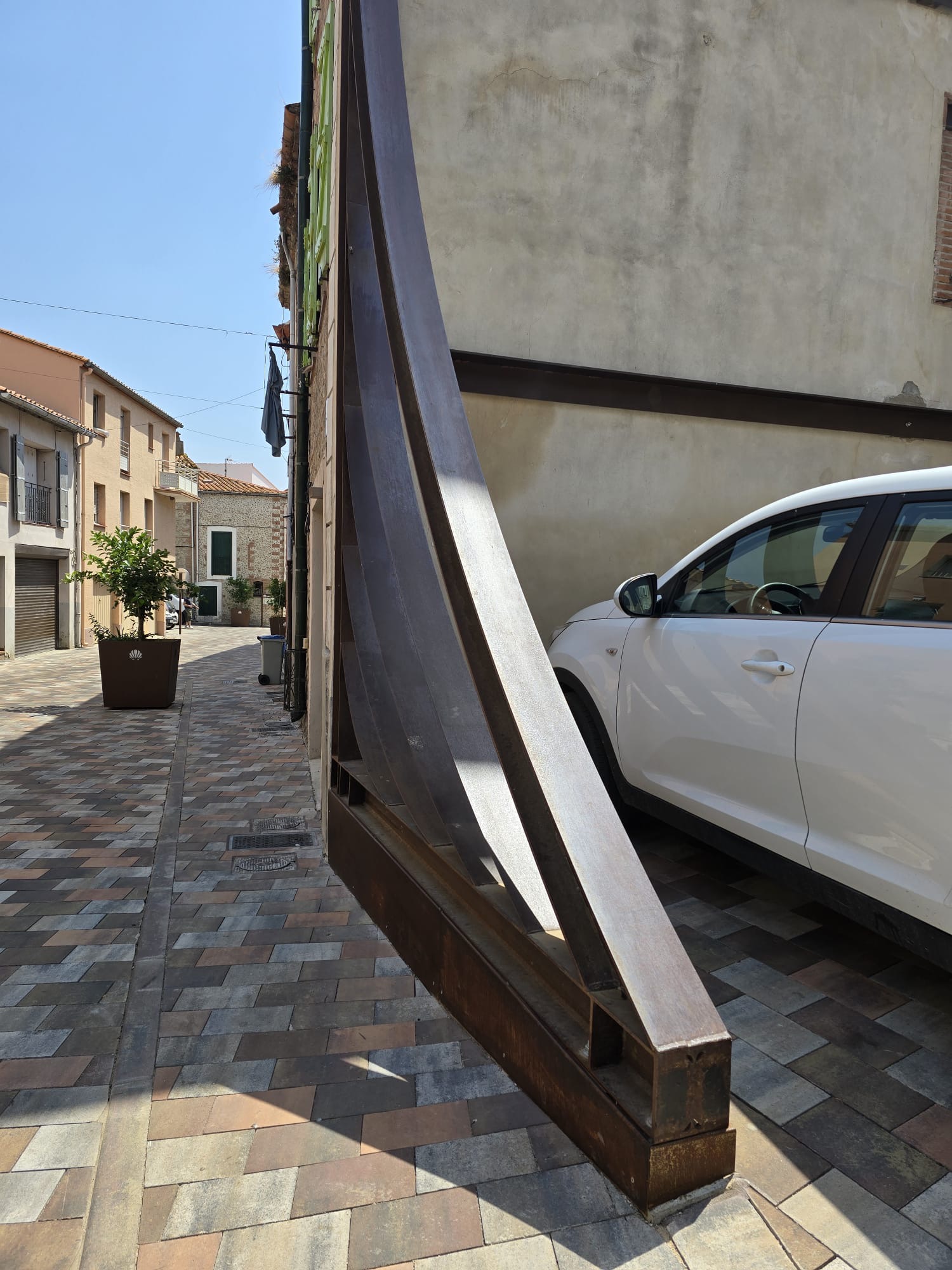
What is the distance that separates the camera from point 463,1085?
92.3 inches

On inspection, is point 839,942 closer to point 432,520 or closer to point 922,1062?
point 922,1062

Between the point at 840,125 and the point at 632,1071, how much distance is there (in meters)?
7.48

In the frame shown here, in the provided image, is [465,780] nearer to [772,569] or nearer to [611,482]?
[772,569]

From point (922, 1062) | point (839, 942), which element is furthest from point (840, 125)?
point (922, 1062)

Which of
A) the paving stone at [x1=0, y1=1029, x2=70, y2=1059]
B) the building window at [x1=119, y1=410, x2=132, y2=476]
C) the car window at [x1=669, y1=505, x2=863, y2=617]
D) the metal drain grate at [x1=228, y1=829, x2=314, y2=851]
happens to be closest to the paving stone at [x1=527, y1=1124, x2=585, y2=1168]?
the paving stone at [x1=0, y1=1029, x2=70, y2=1059]

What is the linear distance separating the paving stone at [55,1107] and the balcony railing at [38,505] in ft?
70.5

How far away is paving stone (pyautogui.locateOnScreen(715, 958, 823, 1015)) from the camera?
2760 millimetres

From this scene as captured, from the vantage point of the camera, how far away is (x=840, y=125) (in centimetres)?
693

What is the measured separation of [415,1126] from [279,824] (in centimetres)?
301

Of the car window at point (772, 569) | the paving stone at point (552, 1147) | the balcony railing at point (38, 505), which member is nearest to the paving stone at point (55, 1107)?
the paving stone at point (552, 1147)

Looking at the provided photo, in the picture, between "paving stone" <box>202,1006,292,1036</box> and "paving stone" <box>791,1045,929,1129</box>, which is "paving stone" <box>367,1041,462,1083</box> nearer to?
"paving stone" <box>202,1006,292,1036</box>

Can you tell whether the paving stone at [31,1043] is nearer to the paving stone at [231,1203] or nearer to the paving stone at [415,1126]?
the paving stone at [231,1203]

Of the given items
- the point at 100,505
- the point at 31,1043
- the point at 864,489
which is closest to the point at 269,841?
the point at 31,1043

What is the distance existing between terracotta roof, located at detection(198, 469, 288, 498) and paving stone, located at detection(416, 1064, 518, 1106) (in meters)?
42.4
